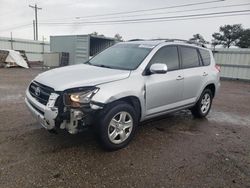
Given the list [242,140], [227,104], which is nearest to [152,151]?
[242,140]

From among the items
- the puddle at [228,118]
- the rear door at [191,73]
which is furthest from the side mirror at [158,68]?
the puddle at [228,118]

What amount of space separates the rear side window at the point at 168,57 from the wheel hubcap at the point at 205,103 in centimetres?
153

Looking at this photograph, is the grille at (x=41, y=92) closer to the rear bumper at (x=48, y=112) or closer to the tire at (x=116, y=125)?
the rear bumper at (x=48, y=112)

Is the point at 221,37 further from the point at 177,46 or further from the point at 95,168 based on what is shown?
the point at 95,168

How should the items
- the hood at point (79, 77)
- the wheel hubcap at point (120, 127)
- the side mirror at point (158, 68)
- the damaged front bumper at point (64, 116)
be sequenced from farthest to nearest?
1. the side mirror at point (158, 68)
2. the wheel hubcap at point (120, 127)
3. the hood at point (79, 77)
4. the damaged front bumper at point (64, 116)

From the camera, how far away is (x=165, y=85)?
4.48m

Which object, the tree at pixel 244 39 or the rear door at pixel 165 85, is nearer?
the rear door at pixel 165 85

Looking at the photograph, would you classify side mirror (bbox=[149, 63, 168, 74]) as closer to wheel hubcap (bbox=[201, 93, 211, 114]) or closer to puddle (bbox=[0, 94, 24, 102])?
wheel hubcap (bbox=[201, 93, 211, 114])

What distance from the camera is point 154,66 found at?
4070 mm

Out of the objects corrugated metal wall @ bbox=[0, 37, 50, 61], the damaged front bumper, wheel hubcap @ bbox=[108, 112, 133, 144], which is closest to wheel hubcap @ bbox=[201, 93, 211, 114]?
wheel hubcap @ bbox=[108, 112, 133, 144]

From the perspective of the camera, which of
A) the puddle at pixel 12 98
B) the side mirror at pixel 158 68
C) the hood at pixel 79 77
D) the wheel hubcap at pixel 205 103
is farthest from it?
the puddle at pixel 12 98

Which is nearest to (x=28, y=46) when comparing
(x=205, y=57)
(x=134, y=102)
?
(x=205, y=57)

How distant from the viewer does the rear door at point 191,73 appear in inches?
200

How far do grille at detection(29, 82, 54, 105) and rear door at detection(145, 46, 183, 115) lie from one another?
164 centimetres
